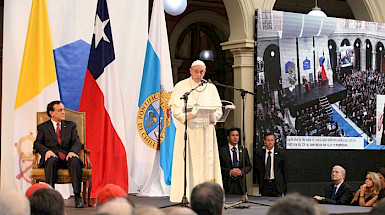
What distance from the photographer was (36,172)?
6652 millimetres

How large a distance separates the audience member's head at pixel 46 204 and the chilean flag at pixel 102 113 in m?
4.99

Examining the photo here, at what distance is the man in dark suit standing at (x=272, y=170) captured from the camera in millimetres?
8758

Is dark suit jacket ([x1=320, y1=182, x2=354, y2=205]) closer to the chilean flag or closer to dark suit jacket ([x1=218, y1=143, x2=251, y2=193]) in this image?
dark suit jacket ([x1=218, y1=143, x2=251, y2=193])

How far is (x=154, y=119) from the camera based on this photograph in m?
8.31

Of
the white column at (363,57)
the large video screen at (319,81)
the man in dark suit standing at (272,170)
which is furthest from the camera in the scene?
the white column at (363,57)

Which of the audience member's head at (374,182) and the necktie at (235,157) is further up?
the necktie at (235,157)

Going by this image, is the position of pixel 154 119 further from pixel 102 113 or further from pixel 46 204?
pixel 46 204

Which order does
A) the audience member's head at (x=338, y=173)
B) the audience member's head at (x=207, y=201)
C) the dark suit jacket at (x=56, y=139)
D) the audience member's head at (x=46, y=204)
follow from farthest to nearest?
the audience member's head at (x=338, y=173), the dark suit jacket at (x=56, y=139), the audience member's head at (x=207, y=201), the audience member's head at (x=46, y=204)

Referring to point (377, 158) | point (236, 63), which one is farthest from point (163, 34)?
point (377, 158)

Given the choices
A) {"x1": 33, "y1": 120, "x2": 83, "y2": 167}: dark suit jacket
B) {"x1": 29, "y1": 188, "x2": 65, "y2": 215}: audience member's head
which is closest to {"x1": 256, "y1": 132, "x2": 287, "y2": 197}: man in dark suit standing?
{"x1": 33, "y1": 120, "x2": 83, "y2": 167}: dark suit jacket

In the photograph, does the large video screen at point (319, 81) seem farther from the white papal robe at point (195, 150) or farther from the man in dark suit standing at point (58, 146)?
the man in dark suit standing at point (58, 146)

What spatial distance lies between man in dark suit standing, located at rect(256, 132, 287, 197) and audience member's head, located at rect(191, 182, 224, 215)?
19.4ft

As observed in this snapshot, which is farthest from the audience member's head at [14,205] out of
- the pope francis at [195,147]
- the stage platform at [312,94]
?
the stage platform at [312,94]

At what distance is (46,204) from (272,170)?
20.9ft
